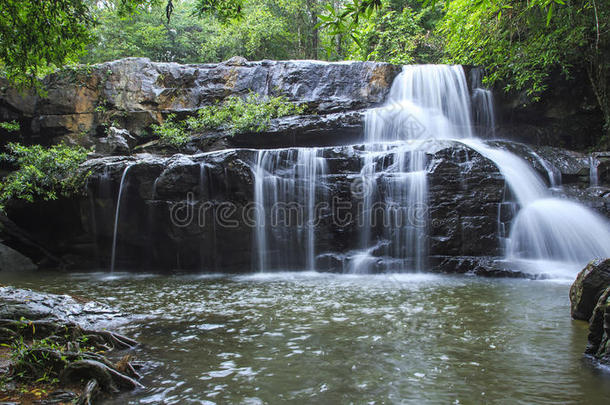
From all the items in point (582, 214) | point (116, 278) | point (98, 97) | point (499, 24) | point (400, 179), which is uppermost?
point (499, 24)

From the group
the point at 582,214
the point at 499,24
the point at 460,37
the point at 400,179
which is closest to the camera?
the point at 582,214

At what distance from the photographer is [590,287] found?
14.7 feet

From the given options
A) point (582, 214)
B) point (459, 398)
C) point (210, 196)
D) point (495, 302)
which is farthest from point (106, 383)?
point (582, 214)

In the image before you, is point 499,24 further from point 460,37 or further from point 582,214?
point 582,214

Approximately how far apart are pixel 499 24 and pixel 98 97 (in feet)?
49.6

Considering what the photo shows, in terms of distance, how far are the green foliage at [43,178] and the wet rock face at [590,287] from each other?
39.7 feet

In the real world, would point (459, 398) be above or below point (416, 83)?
below

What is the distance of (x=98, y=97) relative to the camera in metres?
14.9

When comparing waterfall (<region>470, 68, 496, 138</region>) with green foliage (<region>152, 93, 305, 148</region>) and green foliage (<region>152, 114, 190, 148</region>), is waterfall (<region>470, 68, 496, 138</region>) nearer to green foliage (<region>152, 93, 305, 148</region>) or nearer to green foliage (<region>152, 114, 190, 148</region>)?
green foliage (<region>152, 93, 305, 148</region>)

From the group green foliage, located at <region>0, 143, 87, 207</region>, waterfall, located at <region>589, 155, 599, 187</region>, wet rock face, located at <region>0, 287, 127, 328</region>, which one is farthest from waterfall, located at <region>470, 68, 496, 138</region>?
green foliage, located at <region>0, 143, 87, 207</region>

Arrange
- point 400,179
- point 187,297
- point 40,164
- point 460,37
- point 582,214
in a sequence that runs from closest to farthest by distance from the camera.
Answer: point 187,297
point 582,214
point 400,179
point 40,164
point 460,37

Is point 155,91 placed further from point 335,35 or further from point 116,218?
point 335,35

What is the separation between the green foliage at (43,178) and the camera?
11.1 meters

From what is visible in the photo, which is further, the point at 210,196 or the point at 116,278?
the point at 210,196
